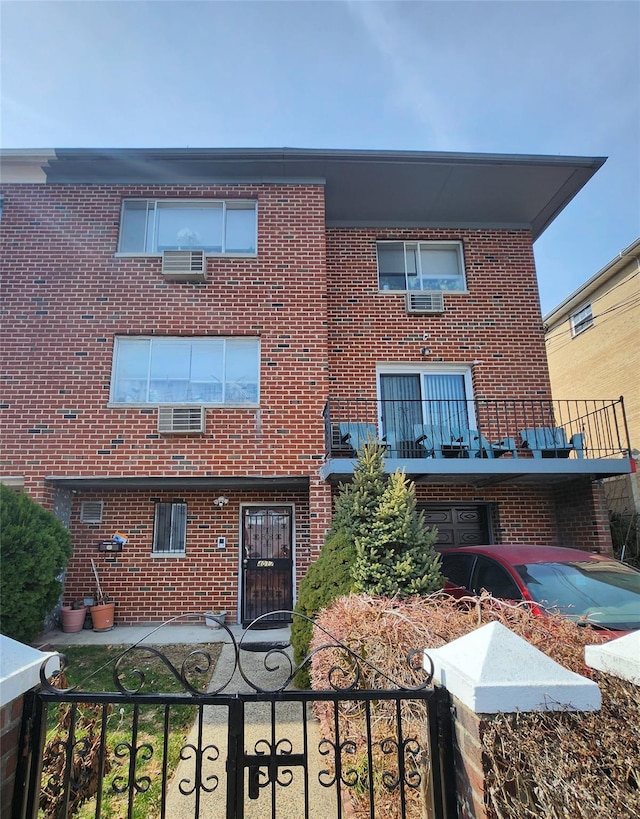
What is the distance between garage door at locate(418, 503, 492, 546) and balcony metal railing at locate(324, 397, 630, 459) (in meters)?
1.29

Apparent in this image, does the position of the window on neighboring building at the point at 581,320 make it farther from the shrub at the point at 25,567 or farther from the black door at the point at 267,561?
the shrub at the point at 25,567

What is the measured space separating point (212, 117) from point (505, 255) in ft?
22.0

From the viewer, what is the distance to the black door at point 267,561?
8969 millimetres

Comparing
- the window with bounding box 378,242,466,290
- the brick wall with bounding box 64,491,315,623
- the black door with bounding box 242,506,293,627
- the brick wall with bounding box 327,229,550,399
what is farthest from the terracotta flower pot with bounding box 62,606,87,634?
the window with bounding box 378,242,466,290

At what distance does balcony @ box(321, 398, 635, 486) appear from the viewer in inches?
301

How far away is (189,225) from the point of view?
972 cm

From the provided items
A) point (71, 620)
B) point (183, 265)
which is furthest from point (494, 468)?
point (71, 620)

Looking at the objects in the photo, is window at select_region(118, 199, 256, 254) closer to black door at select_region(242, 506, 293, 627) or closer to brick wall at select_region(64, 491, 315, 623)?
brick wall at select_region(64, 491, 315, 623)

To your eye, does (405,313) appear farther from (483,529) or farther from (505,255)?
(483,529)

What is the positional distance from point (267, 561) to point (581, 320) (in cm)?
1268

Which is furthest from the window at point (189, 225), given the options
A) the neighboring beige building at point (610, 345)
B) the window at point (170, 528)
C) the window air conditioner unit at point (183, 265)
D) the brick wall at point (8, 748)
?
the brick wall at point (8, 748)

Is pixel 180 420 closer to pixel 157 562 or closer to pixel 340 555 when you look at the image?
pixel 157 562

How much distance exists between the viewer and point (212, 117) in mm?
7867

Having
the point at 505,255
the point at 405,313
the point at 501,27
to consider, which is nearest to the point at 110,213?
the point at 405,313
